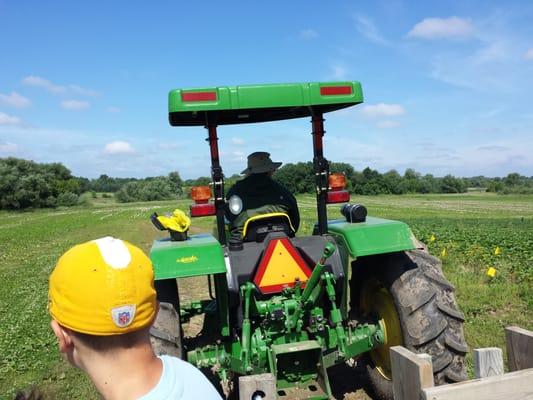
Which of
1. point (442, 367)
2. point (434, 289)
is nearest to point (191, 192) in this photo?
point (434, 289)

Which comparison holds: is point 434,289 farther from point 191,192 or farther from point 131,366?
point 131,366

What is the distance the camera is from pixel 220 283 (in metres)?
3.98

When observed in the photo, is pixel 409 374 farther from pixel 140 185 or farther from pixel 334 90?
pixel 140 185

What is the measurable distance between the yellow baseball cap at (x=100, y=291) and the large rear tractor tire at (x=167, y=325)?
8.08 ft

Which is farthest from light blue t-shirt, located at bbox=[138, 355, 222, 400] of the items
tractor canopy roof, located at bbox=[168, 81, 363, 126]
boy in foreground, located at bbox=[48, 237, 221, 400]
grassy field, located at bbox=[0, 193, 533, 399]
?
grassy field, located at bbox=[0, 193, 533, 399]

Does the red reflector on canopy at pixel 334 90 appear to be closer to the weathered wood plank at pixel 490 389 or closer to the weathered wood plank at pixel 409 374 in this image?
the weathered wood plank at pixel 409 374

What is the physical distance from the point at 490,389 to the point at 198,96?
261 cm

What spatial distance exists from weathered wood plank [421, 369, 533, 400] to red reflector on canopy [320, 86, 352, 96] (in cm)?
256

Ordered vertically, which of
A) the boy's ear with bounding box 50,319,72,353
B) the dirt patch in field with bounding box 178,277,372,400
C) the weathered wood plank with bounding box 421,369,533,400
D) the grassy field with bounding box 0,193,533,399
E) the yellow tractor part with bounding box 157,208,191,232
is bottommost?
the dirt patch in field with bounding box 178,277,372,400

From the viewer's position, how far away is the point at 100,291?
1212 millimetres

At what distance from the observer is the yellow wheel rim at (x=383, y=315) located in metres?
4.07

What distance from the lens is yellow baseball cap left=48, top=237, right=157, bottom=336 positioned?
48.0 inches

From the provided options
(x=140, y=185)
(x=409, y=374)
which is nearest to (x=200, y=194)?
(x=409, y=374)

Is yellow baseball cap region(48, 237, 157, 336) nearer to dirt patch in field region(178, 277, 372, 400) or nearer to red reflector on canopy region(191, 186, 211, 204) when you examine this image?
red reflector on canopy region(191, 186, 211, 204)
